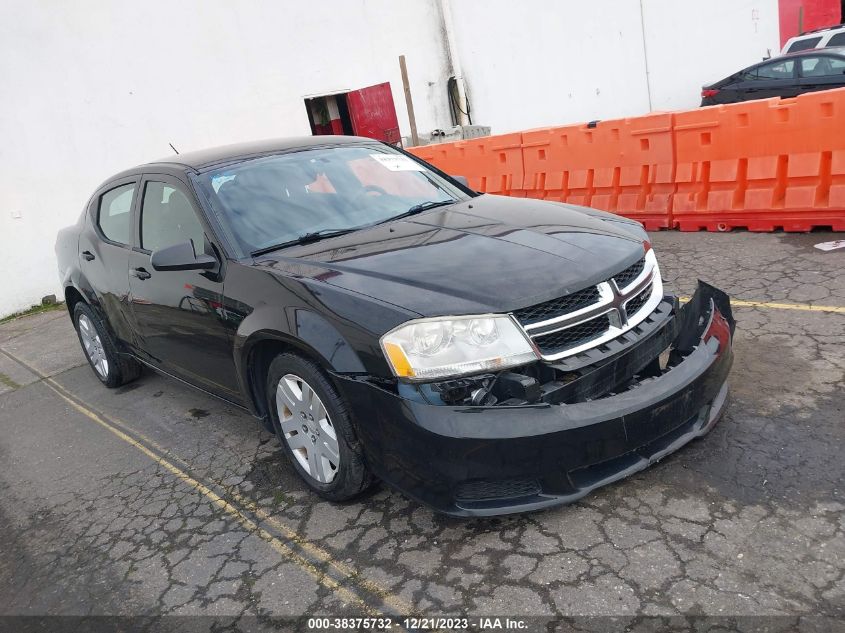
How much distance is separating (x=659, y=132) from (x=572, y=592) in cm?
533

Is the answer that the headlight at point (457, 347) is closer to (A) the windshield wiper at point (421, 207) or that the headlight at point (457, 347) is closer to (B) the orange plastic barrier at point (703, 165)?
(A) the windshield wiper at point (421, 207)

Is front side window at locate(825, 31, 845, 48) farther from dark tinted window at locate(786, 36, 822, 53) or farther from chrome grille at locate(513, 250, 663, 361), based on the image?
chrome grille at locate(513, 250, 663, 361)

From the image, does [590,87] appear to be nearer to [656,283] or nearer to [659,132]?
[659,132]

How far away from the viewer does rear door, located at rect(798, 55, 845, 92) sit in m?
11.5

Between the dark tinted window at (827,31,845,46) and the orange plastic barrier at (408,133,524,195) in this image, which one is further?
the dark tinted window at (827,31,845,46)

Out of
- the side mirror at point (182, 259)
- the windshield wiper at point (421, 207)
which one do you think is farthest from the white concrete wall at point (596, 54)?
the side mirror at point (182, 259)

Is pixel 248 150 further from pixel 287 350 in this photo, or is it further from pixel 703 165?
pixel 703 165

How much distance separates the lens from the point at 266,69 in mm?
12539

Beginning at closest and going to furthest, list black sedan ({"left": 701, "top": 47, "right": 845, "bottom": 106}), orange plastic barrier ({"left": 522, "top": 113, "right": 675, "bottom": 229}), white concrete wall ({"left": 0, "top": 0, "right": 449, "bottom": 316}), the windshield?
the windshield → orange plastic barrier ({"left": 522, "top": 113, "right": 675, "bottom": 229}) → white concrete wall ({"left": 0, "top": 0, "right": 449, "bottom": 316}) → black sedan ({"left": 701, "top": 47, "right": 845, "bottom": 106})

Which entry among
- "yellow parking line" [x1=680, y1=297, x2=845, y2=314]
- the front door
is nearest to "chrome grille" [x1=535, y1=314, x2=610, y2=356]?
the front door

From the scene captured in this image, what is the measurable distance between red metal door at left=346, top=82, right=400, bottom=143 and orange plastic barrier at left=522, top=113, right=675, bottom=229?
637 centimetres

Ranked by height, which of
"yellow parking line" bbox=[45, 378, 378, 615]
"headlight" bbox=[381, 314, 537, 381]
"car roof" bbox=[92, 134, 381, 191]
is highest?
"car roof" bbox=[92, 134, 381, 191]

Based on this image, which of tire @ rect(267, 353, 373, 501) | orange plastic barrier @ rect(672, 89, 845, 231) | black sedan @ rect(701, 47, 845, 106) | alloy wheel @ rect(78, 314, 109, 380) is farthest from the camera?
black sedan @ rect(701, 47, 845, 106)

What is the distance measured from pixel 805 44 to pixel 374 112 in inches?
339
